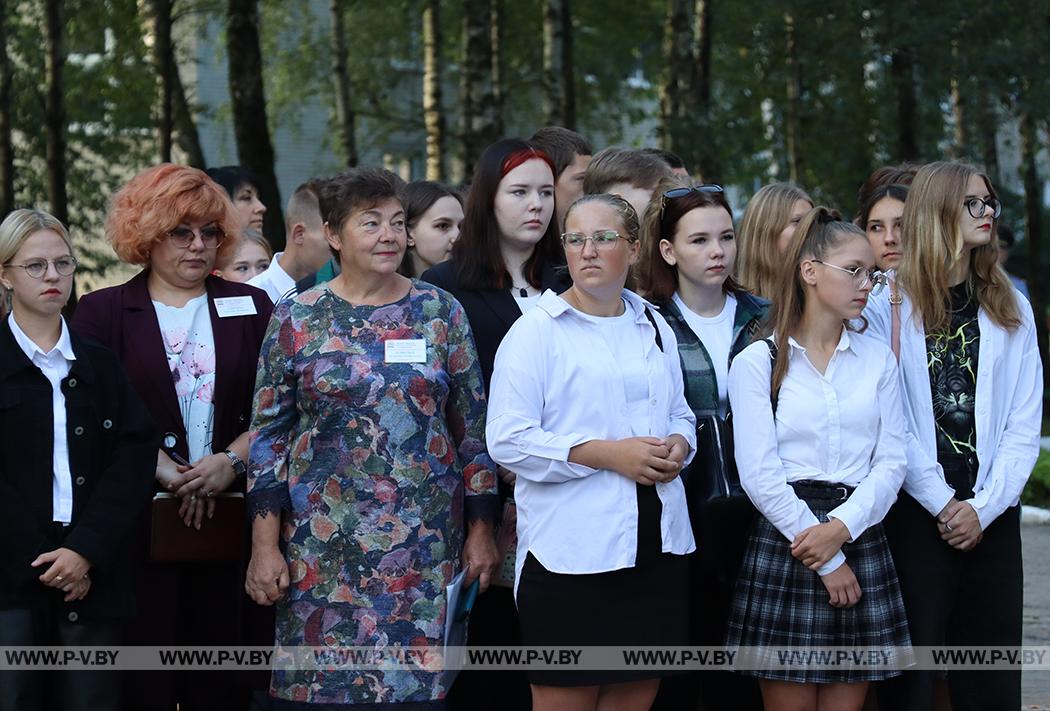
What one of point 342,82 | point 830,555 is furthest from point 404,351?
point 342,82

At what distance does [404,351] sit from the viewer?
15.7 feet

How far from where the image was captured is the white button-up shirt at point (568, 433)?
448cm

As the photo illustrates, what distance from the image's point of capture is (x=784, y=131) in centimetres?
2686

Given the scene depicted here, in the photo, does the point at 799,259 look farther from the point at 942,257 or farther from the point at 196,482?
the point at 196,482

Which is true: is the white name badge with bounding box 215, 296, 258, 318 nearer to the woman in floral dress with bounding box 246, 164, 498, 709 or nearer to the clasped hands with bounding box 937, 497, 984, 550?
the woman in floral dress with bounding box 246, 164, 498, 709

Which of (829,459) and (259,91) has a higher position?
(259,91)

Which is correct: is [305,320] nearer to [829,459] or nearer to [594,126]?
[829,459]

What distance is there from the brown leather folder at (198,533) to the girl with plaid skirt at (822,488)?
1.80 m

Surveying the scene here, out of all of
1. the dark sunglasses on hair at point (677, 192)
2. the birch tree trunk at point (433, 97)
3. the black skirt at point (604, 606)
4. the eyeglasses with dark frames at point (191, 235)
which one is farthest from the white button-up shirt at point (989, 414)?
the birch tree trunk at point (433, 97)

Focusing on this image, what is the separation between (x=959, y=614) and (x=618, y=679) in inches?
53.8

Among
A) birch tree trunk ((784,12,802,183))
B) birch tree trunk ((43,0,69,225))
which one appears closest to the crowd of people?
birch tree trunk ((43,0,69,225))

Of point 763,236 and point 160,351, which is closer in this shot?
point 160,351

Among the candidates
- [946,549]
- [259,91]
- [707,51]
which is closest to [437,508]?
[946,549]

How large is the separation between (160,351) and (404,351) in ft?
3.27
